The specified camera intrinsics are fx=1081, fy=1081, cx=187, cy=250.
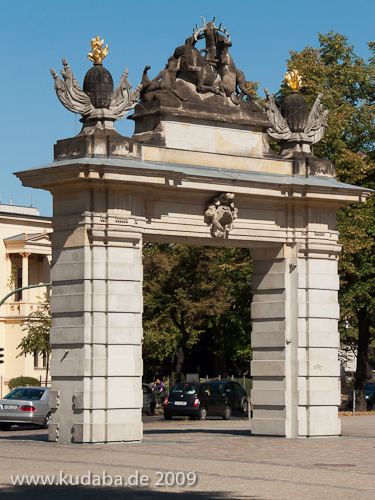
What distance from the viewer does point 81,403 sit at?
21.8 meters

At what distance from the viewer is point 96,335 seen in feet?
72.3

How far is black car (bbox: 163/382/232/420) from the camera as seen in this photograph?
131 feet

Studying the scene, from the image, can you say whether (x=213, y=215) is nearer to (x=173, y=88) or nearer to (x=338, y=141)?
(x=173, y=88)

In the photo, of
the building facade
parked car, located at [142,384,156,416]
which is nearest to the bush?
the building facade

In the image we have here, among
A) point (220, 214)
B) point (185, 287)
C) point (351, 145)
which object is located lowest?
point (185, 287)

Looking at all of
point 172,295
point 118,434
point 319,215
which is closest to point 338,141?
point 172,295

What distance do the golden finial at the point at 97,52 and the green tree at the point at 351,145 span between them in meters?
17.4

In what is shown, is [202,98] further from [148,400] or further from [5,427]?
[148,400]

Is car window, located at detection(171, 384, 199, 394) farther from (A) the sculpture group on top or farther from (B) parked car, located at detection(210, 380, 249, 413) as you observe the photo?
(A) the sculpture group on top

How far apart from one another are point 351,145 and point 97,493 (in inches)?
1221

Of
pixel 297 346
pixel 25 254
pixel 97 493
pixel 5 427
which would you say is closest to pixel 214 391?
pixel 5 427

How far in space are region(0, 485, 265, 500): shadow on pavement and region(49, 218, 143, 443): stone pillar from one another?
7494 millimetres

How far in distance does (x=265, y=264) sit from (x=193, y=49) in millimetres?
5256

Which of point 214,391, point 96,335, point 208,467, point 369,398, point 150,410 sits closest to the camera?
point 208,467
